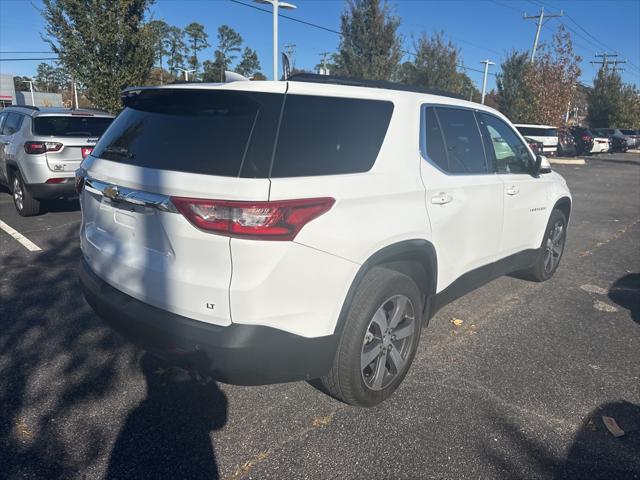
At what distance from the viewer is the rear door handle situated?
3.06m

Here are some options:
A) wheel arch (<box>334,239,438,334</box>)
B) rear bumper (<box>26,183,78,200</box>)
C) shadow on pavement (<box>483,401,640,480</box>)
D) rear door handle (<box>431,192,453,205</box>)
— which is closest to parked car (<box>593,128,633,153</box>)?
rear bumper (<box>26,183,78,200</box>)

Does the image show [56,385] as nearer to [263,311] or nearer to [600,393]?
[263,311]

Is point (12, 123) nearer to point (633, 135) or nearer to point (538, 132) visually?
point (538, 132)

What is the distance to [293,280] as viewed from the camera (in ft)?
7.26

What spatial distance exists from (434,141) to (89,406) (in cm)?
269

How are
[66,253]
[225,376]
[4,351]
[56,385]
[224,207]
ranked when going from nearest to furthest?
1. [224,207]
2. [225,376]
3. [56,385]
4. [4,351]
5. [66,253]

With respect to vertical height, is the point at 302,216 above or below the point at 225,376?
above

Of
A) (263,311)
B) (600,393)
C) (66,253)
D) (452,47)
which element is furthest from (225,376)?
(452,47)

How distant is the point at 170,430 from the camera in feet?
8.68

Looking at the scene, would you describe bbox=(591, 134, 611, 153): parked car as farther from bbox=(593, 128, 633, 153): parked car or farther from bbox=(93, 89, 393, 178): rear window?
bbox=(93, 89, 393, 178): rear window

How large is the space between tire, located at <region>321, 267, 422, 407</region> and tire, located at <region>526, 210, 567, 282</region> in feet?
8.15

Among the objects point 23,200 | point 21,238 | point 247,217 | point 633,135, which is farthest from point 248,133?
point 633,135

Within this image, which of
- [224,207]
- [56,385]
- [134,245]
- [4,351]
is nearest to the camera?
[224,207]

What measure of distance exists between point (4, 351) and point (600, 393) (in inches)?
160
